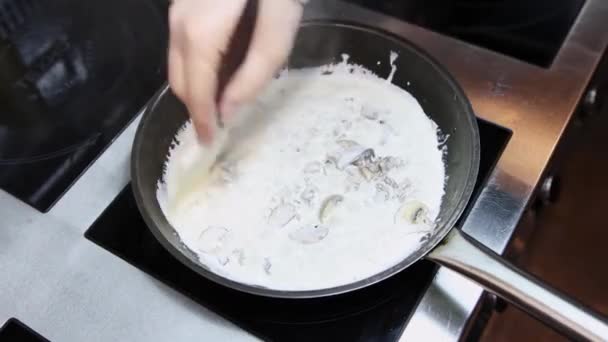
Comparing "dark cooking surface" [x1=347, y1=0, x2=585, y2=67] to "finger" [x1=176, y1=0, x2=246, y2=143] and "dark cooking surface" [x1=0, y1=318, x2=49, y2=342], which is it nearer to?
"finger" [x1=176, y1=0, x2=246, y2=143]

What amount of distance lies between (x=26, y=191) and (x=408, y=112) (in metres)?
0.46

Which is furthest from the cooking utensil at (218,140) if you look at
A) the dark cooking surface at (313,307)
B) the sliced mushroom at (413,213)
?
the sliced mushroom at (413,213)

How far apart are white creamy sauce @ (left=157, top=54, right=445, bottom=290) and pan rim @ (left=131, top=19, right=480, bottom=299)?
58 millimetres

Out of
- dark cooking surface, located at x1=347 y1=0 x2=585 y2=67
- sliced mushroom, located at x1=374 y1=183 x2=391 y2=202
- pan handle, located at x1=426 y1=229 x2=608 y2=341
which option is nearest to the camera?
pan handle, located at x1=426 y1=229 x2=608 y2=341

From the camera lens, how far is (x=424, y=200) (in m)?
0.70

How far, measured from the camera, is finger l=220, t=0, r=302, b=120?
24.0 inches

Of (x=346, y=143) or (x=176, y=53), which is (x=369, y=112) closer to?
(x=346, y=143)

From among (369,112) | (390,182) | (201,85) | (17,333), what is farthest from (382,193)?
(17,333)

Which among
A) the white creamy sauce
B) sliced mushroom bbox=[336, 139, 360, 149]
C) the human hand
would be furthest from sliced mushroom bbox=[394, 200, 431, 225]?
the human hand

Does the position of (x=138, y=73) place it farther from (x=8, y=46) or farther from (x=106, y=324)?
(x=106, y=324)

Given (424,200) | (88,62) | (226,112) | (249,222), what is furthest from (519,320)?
(88,62)

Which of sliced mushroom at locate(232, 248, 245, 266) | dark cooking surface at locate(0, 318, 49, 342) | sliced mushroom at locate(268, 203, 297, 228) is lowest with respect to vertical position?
dark cooking surface at locate(0, 318, 49, 342)

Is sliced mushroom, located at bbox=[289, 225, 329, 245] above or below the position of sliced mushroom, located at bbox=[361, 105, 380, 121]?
below

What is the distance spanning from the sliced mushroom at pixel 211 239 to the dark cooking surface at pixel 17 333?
Result: 0.18 meters
